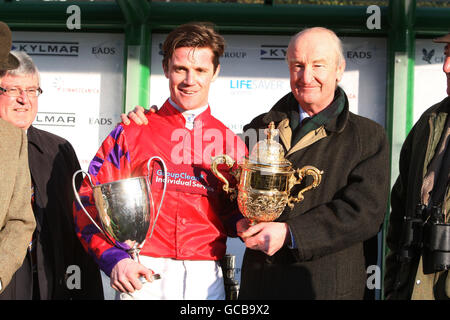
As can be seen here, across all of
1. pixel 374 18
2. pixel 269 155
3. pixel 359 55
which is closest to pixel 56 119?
pixel 359 55

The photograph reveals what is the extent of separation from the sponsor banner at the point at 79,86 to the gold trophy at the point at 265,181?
2.77 metres

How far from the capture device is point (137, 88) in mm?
4629

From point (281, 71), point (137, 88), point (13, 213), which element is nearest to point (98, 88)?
point (137, 88)

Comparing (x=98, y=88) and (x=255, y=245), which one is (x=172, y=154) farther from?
(x=98, y=88)

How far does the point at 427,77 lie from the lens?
4598 millimetres

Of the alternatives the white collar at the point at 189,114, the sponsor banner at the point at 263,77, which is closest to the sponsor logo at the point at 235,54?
the sponsor banner at the point at 263,77

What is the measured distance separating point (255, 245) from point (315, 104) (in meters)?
0.75

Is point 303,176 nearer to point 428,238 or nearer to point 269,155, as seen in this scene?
point 269,155

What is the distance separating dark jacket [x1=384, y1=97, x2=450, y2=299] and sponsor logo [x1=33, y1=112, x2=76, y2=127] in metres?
3.13

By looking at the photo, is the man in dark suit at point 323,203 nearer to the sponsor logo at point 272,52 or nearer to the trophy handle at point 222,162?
the trophy handle at point 222,162

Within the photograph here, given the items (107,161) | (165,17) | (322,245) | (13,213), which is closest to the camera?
(13,213)

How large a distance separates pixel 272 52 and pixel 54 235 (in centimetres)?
271

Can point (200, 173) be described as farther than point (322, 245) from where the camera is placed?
Yes

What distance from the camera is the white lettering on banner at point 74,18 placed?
4.68 metres
